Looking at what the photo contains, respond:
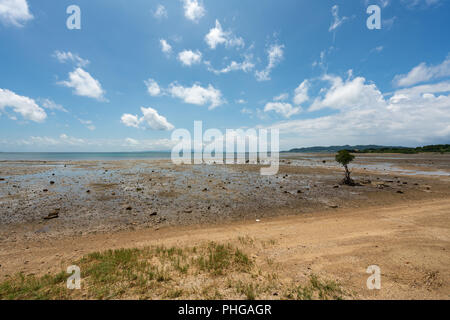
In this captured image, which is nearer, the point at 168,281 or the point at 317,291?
the point at 317,291

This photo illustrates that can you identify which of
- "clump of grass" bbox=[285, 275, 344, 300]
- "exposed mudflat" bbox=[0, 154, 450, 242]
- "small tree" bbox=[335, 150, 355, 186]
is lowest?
"exposed mudflat" bbox=[0, 154, 450, 242]

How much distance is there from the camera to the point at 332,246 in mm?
7535

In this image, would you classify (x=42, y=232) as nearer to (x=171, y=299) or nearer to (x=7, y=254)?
(x=7, y=254)

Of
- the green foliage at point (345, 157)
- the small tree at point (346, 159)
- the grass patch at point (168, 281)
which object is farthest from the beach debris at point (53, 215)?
the green foliage at point (345, 157)

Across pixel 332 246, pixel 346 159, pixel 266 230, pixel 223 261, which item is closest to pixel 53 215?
pixel 223 261

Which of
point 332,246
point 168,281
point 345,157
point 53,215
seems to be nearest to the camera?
point 168,281

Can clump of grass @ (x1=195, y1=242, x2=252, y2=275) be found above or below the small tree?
below

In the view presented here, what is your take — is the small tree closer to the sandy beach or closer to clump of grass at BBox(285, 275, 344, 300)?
the sandy beach

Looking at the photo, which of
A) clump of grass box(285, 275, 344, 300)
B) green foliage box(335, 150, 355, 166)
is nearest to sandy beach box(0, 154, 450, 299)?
clump of grass box(285, 275, 344, 300)

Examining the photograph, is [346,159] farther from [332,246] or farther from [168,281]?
[168,281]

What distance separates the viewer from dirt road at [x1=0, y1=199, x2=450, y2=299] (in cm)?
537

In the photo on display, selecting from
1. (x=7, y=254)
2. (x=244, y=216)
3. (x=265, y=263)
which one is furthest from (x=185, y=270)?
(x=7, y=254)

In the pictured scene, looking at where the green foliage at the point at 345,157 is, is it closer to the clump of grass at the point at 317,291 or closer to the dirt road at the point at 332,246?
the dirt road at the point at 332,246

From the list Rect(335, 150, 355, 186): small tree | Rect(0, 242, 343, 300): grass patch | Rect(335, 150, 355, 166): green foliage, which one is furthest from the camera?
Rect(335, 150, 355, 166): green foliage
